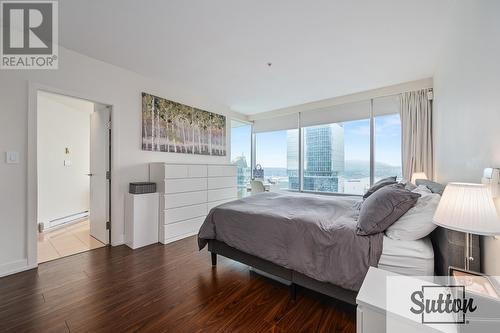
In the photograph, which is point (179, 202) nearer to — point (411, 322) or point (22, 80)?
point (22, 80)

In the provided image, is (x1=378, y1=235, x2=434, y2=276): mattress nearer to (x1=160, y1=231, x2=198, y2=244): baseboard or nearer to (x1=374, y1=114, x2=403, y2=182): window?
(x1=374, y1=114, x2=403, y2=182): window

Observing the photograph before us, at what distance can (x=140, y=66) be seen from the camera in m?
3.07

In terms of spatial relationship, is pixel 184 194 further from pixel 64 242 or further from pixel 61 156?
pixel 61 156

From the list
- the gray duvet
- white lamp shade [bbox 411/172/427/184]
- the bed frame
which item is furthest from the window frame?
the bed frame

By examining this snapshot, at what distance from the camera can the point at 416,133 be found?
349cm

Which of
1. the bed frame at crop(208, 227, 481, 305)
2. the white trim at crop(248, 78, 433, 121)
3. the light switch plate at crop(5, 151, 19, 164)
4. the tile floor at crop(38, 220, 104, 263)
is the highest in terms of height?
the white trim at crop(248, 78, 433, 121)

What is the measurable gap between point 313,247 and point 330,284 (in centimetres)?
30

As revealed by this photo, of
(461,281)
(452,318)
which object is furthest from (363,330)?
(461,281)

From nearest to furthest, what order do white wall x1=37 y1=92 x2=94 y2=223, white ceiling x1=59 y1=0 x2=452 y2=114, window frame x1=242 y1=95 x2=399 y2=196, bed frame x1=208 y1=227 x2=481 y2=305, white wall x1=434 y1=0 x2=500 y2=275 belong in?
white wall x1=434 y1=0 x2=500 y2=275 < bed frame x1=208 y1=227 x2=481 y2=305 < white ceiling x1=59 y1=0 x2=452 y2=114 < white wall x1=37 y1=92 x2=94 y2=223 < window frame x1=242 y1=95 x2=399 y2=196

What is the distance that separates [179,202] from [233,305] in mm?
2055

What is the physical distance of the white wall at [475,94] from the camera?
43.7 inches

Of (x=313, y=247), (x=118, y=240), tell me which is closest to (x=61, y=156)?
(x=118, y=240)

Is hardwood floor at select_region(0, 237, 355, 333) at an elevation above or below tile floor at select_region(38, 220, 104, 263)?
below

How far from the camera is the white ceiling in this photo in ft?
6.38
